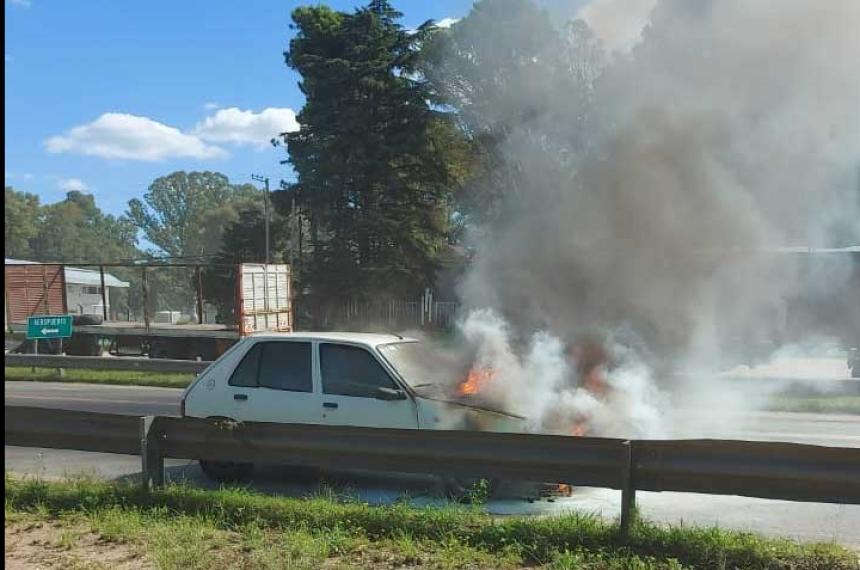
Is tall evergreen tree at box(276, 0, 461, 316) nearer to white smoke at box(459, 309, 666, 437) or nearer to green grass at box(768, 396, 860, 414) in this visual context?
green grass at box(768, 396, 860, 414)

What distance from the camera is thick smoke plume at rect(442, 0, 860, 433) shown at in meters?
10.2

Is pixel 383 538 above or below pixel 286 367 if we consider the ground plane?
below

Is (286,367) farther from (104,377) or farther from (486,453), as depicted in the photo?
(104,377)

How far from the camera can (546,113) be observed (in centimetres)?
1138

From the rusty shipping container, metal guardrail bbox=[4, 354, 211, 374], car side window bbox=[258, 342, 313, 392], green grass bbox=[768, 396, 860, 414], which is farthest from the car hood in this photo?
the rusty shipping container

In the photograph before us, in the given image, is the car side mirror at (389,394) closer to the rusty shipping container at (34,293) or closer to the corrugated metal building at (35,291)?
the corrugated metal building at (35,291)

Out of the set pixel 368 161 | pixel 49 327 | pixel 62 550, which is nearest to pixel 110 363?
pixel 49 327

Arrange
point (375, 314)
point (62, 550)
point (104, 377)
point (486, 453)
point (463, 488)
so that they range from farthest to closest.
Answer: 1. point (375, 314)
2. point (104, 377)
3. point (463, 488)
4. point (486, 453)
5. point (62, 550)

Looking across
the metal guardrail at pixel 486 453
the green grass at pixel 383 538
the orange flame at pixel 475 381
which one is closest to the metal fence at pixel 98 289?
the orange flame at pixel 475 381

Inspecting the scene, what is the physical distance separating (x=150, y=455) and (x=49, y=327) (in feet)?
44.2

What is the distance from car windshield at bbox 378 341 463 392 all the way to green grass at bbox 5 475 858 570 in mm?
1382

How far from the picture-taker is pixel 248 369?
286 inches

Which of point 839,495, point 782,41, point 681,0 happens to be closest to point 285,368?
point 839,495

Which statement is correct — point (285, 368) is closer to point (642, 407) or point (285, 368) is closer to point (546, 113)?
point (642, 407)
